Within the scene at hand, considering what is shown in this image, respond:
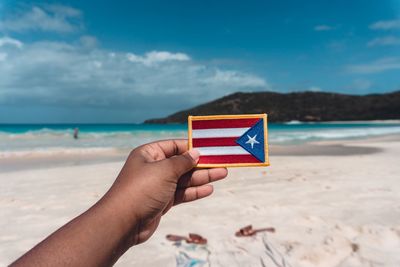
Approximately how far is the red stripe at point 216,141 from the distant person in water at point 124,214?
0.29 feet

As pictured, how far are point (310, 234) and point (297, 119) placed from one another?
3243 inches

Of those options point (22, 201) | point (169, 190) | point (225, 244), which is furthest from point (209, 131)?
point (22, 201)

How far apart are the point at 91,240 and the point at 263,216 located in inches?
122

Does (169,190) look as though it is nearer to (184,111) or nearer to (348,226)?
(348,226)

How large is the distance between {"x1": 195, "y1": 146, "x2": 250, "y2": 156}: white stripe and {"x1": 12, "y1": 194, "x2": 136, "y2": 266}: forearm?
0.70m

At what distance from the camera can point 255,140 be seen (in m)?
2.06

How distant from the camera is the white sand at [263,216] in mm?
3035

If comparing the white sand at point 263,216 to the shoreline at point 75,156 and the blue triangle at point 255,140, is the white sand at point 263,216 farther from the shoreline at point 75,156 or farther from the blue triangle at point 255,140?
the shoreline at point 75,156

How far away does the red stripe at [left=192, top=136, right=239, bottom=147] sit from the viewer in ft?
6.79

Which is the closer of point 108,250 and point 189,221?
point 108,250

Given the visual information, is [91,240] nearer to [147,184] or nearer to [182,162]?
[147,184]

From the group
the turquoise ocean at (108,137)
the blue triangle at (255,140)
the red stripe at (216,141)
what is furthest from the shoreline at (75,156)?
the blue triangle at (255,140)

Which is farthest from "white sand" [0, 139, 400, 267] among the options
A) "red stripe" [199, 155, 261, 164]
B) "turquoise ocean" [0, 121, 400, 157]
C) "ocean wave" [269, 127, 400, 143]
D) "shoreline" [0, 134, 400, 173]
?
"ocean wave" [269, 127, 400, 143]

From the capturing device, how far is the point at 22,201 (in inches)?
209
